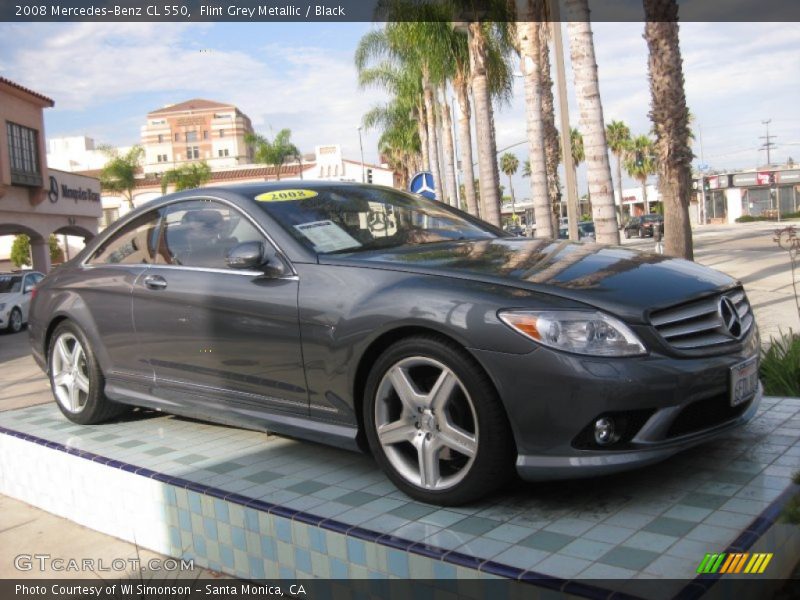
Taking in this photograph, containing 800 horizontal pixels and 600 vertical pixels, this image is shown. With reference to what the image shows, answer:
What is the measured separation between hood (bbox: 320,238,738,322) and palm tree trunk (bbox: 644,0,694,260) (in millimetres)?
11123

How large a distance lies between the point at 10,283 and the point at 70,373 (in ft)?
57.4

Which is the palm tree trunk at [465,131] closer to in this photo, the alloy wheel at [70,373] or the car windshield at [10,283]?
the car windshield at [10,283]

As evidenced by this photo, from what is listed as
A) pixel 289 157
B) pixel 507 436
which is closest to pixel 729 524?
pixel 507 436

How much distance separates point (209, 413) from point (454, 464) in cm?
151

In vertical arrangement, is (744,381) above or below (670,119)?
below

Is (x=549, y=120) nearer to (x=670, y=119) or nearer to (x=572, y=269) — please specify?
(x=670, y=119)

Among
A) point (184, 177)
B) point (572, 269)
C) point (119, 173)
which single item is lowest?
point (572, 269)

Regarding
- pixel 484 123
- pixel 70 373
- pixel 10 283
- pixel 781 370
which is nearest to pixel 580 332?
pixel 781 370

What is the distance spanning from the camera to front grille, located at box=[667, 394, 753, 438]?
281 cm

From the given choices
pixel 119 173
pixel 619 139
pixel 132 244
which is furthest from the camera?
pixel 619 139

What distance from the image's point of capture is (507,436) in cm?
285

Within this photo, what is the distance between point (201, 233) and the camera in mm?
4254

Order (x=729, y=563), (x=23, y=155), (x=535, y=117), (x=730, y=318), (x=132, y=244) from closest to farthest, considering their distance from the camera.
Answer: (x=729, y=563) < (x=730, y=318) < (x=132, y=244) < (x=535, y=117) < (x=23, y=155)

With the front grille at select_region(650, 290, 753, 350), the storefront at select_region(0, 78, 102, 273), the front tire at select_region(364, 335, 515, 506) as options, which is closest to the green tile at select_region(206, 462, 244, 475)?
the front tire at select_region(364, 335, 515, 506)
